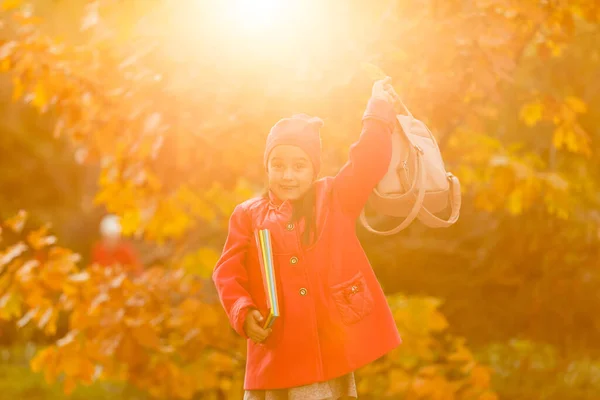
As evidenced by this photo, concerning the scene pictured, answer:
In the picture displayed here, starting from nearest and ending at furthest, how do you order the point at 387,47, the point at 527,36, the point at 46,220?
1. the point at 387,47
2. the point at 527,36
3. the point at 46,220

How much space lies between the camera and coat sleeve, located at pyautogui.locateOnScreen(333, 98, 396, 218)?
84.4 inches

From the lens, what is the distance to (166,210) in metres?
5.06

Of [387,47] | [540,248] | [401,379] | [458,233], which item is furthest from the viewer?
[458,233]

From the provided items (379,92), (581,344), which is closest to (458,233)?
(581,344)

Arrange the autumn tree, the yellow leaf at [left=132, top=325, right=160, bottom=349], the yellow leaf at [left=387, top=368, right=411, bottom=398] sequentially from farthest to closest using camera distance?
the yellow leaf at [left=387, top=368, right=411, bottom=398], the yellow leaf at [left=132, top=325, right=160, bottom=349], the autumn tree

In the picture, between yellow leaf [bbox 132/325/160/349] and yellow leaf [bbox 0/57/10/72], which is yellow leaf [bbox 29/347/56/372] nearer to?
yellow leaf [bbox 132/325/160/349]

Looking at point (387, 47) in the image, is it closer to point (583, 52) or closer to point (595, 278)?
point (583, 52)

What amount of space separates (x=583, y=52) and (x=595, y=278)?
2370mm

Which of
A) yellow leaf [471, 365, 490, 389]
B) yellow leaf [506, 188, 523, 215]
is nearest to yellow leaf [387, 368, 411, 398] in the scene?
yellow leaf [471, 365, 490, 389]

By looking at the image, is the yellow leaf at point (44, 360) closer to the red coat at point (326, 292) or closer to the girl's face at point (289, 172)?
the red coat at point (326, 292)

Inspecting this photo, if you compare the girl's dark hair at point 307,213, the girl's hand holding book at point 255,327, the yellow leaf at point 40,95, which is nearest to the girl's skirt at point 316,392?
the girl's hand holding book at point 255,327

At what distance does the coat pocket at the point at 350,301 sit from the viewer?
6.98ft

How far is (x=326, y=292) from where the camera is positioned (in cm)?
216

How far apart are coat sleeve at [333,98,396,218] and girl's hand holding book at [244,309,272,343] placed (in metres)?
0.41
